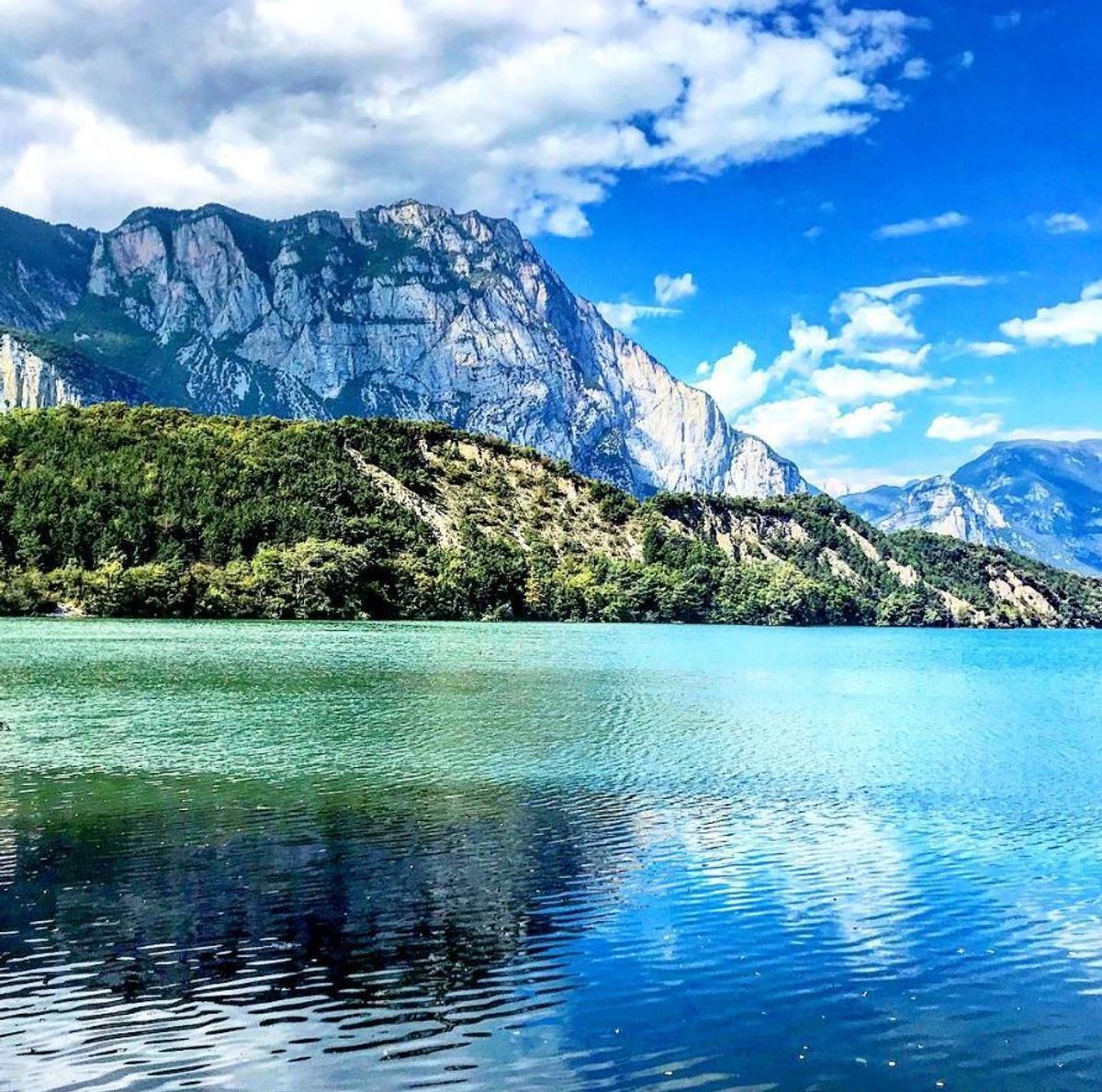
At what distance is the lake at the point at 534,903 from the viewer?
1550 cm

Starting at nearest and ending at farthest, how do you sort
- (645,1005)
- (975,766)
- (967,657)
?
(645,1005)
(975,766)
(967,657)

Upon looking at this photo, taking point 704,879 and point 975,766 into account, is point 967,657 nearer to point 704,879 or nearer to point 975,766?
point 975,766

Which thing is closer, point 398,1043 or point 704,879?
point 398,1043

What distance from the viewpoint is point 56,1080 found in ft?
45.7

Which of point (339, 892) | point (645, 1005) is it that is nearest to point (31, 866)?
point (339, 892)

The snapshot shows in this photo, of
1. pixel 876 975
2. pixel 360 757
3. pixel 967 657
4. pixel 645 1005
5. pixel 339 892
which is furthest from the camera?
pixel 967 657

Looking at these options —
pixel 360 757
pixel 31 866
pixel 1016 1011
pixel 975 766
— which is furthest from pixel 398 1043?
pixel 975 766

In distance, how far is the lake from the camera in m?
15.5

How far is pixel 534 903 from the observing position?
75.1ft

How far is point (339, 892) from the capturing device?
75.8 ft

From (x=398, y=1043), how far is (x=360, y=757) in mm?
27234

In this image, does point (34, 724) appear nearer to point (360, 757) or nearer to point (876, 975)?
point (360, 757)

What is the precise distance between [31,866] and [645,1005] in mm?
15655

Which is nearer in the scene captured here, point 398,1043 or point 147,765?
point 398,1043
